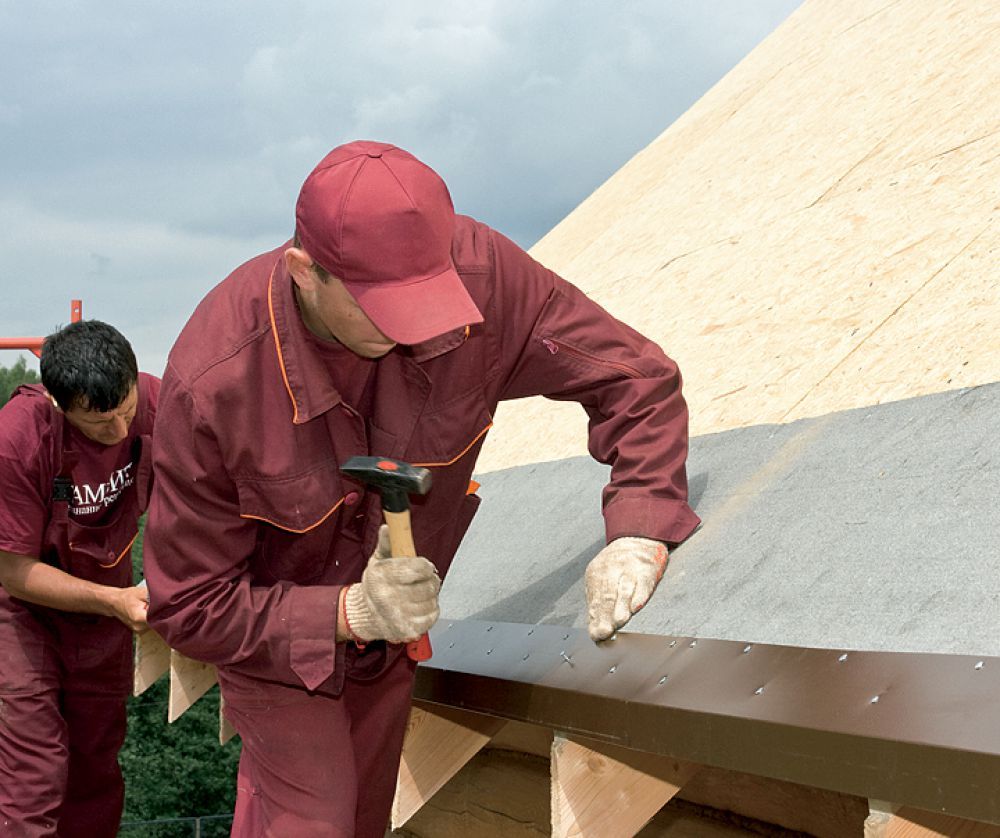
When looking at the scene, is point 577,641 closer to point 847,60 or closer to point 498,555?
point 498,555

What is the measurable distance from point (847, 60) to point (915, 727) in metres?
4.92

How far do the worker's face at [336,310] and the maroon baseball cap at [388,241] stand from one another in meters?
0.04

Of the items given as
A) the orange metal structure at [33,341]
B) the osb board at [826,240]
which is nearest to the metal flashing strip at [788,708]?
the osb board at [826,240]

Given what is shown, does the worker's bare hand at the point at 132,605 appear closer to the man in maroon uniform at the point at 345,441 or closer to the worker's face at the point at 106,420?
the worker's face at the point at 106,420

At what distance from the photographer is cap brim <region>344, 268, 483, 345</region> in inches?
83.7

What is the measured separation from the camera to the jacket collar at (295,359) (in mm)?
2406

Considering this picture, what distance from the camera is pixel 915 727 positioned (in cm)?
164

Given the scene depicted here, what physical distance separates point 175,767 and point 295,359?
618 inches

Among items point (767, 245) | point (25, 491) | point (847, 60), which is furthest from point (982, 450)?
point (847, 60)

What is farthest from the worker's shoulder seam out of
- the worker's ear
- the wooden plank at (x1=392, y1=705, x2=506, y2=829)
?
the wooden plank at (x1=392, y1=705, x2=506, y2=829)

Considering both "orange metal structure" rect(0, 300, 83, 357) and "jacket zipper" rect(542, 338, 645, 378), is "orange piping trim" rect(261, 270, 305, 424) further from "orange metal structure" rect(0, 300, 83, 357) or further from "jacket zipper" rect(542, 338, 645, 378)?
"orange metal structure" rect(0, 300, 83, 357)

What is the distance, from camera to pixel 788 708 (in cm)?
185

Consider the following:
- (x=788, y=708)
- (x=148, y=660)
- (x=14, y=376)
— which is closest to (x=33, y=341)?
(x=148, y=660)

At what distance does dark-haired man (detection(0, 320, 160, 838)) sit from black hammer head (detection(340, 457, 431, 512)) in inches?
63.8
